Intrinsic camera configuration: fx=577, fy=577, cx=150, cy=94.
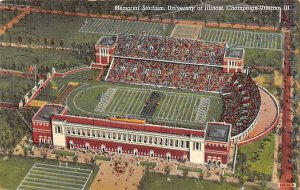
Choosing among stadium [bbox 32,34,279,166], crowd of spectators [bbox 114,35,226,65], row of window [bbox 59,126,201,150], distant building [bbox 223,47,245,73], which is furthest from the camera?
crowd of spectators [bbox 114,35,226,65]

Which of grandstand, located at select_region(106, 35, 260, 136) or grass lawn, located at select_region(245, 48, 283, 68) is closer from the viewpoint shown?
grandstand, located at select_region(106, 35, 260, 136)

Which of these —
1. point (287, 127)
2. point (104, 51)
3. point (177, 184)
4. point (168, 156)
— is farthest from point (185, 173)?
point (104, 51)

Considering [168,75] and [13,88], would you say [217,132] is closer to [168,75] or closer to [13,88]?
[168,75]

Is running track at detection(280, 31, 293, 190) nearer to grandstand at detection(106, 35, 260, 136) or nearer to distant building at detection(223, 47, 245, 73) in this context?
grandstand at detection(106, 35, 260, 136)

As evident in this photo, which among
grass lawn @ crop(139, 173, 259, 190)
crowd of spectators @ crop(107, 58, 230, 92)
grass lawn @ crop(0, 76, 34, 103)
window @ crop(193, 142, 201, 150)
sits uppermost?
crowd of spectators @ crop(107, 58, 230, 92)

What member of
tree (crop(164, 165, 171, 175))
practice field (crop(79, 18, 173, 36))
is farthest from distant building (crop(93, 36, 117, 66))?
tree (crop(164, 165, 171, 175))
